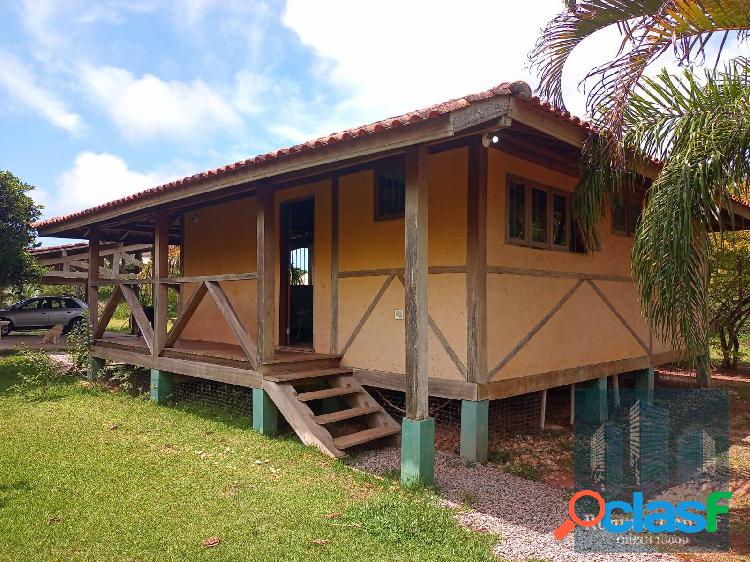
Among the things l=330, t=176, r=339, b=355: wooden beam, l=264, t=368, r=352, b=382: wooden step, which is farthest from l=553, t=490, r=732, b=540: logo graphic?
l=330, t=176, r=339, b=355: wooden beam

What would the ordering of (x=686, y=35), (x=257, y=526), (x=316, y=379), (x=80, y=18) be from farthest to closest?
(x=80, y=18), (x=316, y=379), (x=686, y=35), (x=257, y=526)

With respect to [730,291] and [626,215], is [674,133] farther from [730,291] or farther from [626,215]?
[730,291]

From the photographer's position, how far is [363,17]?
7.11 meters

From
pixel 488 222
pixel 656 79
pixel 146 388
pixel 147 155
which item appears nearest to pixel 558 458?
pixel 488 222

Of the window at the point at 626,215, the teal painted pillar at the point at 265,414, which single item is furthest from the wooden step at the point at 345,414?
the window at the point at 626,215

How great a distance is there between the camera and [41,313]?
18.8 metres

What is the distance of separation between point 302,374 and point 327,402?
2.92ft

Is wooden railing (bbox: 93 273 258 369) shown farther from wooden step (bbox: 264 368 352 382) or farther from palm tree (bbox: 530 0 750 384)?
palm tree (bbox: 530 0 750 384)

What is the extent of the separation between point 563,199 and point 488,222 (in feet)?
5.80

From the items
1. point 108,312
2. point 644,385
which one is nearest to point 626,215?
point 644,385

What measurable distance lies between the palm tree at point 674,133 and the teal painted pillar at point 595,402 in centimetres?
317

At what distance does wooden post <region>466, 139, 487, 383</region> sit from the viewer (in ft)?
Answer: 18.5

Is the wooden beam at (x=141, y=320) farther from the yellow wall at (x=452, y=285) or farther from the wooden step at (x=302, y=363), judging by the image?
the wooden step at (x=302, y=363)

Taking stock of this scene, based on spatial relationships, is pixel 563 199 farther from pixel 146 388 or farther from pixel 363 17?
pixel 146 388
